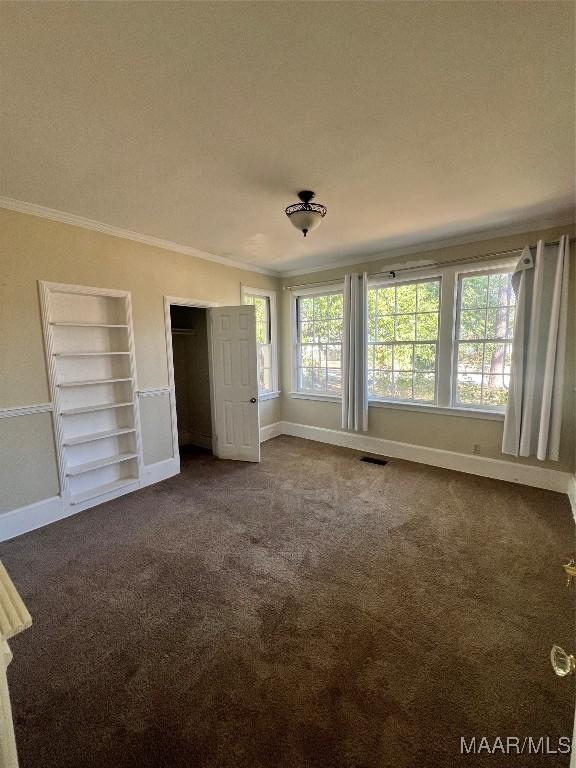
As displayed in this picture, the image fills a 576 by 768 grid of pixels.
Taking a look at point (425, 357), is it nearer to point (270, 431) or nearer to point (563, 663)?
point (270, 431)

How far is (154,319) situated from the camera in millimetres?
3691

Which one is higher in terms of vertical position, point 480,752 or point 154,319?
point 154,319

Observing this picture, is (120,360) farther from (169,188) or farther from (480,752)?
(480,752)

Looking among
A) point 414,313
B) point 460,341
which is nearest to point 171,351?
point 414,313

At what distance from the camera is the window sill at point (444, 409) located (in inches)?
144

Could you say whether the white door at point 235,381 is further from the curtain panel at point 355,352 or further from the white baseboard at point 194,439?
the curtain panel at point 355,352

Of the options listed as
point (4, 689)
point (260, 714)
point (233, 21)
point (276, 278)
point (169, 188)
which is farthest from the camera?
point (276, 278)

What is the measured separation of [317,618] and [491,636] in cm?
91

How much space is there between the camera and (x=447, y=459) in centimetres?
399

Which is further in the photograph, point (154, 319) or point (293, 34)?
point (154, 319)

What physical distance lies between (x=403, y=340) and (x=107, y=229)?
138 inches

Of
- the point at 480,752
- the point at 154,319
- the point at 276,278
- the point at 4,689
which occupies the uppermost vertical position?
the point at 276,278

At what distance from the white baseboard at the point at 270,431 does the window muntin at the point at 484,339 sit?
9.02 ft

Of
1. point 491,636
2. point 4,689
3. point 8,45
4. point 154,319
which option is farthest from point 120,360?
point 491,636
